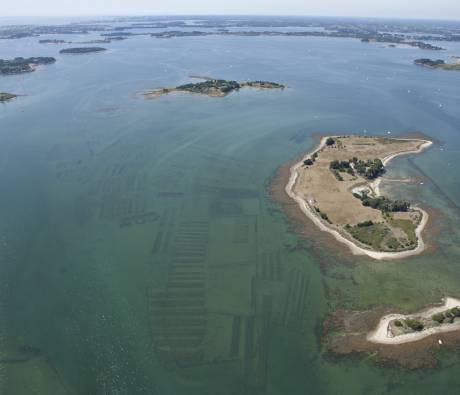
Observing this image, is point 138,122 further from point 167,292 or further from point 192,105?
point 167,292

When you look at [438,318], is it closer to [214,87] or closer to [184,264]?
[184,264]

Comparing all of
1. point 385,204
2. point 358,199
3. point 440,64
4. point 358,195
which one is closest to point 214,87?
point 358,195

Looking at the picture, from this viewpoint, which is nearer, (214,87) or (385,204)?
(385,204)

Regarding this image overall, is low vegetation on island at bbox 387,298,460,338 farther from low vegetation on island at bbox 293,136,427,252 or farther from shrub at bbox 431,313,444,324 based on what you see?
low vegetation on island at bbox 293,136,427,252

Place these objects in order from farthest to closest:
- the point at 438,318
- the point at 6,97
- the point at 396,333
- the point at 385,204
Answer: the point at 6,97 < the point at 385,204 < the point at 438,318 < the point at 396,333

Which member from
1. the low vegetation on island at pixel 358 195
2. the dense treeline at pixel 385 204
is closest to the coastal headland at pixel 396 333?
the low vegetation on island at pixel 358 195

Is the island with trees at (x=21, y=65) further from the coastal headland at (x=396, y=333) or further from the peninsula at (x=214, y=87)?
the coastal headland at (x=396, y=333)
